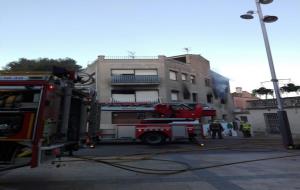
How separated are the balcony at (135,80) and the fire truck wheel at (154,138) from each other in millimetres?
17187

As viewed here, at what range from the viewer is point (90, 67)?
131 feet

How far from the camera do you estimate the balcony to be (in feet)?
123

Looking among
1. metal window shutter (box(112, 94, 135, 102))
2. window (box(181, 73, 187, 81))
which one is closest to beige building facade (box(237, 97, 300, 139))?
window (box(181, 73, 187, 81))

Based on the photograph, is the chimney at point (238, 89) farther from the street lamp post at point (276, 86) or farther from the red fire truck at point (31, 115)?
the red fire truck at point (31, 115)

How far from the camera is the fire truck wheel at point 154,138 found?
20.6 meters

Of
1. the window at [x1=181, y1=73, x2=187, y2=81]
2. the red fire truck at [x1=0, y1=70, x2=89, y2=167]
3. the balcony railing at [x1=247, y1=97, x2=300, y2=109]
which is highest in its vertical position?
the window at [x1=181, y1=73, x2=187, y2=81]

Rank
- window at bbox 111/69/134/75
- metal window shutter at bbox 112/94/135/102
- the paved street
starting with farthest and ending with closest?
window at bbox 111/69/134/75
metal window shutter at bbox 112/94/135/102
the paved street

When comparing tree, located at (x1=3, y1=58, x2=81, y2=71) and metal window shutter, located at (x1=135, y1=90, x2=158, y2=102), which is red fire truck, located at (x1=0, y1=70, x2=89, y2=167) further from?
tree, located at (x1=3, y1=58, x2=81, y2=71)

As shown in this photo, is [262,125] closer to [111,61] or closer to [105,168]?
[111,61]

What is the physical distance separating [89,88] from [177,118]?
1321 centimetres

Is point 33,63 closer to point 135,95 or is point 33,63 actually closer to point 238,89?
point 135,95

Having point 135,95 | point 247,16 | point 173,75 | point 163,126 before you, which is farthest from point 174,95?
point 247,16

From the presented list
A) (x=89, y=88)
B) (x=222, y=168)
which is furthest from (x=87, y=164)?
(x=222, y=168)

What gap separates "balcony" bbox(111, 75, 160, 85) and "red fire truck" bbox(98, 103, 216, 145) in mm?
14822
